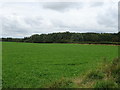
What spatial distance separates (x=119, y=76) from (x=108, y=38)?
326ft

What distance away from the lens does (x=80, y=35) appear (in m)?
121

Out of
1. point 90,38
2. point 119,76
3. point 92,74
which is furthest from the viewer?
point 90,38

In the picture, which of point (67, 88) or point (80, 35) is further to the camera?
point (80, 35)

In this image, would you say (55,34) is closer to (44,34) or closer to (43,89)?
(44,34)

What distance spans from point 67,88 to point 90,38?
107675mm

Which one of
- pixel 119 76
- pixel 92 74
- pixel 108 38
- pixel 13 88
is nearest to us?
pixel 13 88

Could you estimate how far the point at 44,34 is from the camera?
134 metres

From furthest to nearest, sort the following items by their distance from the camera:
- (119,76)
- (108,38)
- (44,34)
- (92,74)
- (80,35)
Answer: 1. (44,34)
2. (80,35)
3. (108,38)
4. (92,74)
5. (119,76)

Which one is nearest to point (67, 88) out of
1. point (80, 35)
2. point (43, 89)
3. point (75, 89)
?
point (75, 89)

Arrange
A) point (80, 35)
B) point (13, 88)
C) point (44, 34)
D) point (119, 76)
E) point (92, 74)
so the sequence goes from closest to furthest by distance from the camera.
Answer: point (13, 88) < point (119, 76) < point (92, 74) < point (80, 35) < point (44, 34)

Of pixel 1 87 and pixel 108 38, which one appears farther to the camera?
pixel 108 38

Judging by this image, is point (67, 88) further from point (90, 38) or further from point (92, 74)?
point (90, 38)

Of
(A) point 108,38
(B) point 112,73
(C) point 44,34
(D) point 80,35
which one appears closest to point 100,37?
(A) point 108,38

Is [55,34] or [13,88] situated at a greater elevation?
[55,34]
